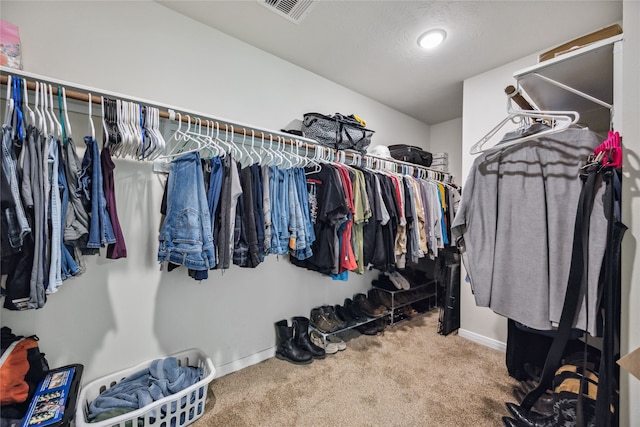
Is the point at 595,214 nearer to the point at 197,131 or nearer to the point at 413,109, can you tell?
the point at 197,131

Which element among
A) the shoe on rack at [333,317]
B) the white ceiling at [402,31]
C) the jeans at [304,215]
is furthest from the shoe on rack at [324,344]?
the white ceiling at [402,31]

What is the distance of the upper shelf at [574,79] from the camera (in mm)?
990

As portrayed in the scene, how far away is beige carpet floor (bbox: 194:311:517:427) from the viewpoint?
Answer: 55.2 inches

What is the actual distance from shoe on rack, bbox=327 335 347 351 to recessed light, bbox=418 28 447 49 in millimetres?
2439

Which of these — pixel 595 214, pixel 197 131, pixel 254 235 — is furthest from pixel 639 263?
pixel 197 131

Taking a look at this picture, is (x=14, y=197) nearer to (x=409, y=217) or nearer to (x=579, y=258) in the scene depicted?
A: (x=579, y=258)

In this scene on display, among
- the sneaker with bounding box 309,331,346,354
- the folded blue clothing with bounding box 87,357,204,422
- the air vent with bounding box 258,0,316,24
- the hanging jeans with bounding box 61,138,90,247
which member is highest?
the air vent with bounding box 258,0,316,24

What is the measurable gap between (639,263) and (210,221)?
1.62 metres

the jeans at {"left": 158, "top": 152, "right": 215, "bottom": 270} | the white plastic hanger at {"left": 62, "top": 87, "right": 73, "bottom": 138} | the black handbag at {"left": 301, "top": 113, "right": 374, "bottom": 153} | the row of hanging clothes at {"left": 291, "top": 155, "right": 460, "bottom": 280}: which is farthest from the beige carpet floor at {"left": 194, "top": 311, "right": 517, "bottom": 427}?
the black handbag at {"left": 301, "top": 113, "right": 374, "bottom": 153}

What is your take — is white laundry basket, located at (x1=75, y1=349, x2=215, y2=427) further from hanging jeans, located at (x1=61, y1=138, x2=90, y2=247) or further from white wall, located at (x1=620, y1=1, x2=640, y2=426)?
white wall, located at (x1=620, y1=1, x2=640, y2=426)

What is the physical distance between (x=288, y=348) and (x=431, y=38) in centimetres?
253

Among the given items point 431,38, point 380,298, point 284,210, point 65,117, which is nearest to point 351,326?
point 380,298

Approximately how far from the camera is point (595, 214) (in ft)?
2.89

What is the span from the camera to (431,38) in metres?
1.83
